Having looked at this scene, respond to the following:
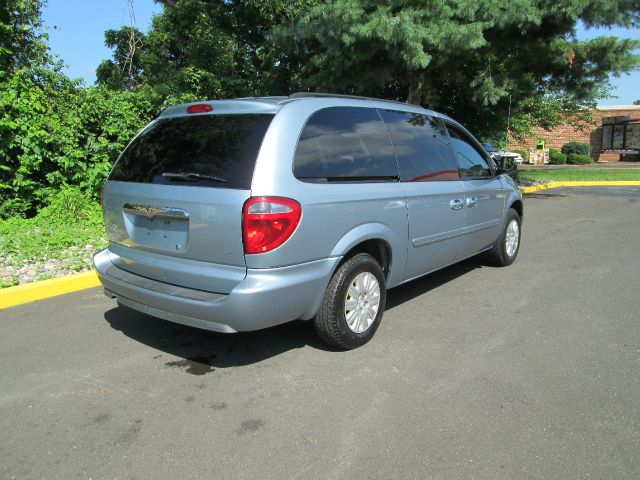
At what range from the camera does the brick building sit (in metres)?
29.7

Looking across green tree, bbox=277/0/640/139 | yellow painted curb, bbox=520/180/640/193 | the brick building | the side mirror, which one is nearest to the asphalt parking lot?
the side mirror

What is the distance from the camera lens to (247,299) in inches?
125

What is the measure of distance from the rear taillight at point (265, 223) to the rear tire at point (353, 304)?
0.66 m

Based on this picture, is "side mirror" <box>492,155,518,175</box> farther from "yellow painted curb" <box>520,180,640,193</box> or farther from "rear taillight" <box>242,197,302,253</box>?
"yellow painted curb" <box>520,180,640,193</box>

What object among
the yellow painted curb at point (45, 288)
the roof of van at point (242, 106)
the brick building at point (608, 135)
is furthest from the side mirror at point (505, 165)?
the brick building at point (608, 135)

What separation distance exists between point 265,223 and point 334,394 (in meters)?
1.16

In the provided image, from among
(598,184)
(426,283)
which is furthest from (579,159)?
(426,283)

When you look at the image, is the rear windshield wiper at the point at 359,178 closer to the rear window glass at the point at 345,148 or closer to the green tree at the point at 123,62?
the rear window glass at the point at 345,148

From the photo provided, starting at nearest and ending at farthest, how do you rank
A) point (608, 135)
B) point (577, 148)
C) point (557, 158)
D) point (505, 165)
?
point (505, 165) < point (557, 158) < point (577, 148) < point (608, 135)

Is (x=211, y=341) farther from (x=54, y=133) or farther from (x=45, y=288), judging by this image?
(x=54, y=133)

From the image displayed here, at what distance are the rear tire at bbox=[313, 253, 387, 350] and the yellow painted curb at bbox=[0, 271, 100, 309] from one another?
3047mm

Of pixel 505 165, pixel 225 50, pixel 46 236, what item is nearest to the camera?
pixel 505 165

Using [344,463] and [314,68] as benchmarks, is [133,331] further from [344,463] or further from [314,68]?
[314,68]

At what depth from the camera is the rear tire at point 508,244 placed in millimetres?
6227
